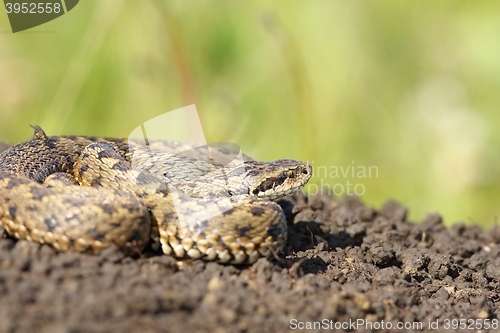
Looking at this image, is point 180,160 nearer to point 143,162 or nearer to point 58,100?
point 143,162

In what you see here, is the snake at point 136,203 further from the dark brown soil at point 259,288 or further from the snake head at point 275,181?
the dark brown soil at point 259,288

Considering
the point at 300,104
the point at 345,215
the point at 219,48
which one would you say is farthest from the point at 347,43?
the point at 345,215

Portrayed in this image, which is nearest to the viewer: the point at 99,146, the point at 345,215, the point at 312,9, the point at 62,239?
the point at 62,239

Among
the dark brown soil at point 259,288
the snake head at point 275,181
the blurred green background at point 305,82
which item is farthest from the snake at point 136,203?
the blurred green background at point 305,82

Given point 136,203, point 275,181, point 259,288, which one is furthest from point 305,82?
point 259,288

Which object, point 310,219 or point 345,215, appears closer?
point 310,219
